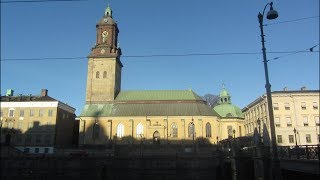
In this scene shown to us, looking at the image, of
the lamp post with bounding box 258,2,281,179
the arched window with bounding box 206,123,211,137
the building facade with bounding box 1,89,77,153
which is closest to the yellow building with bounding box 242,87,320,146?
the arched window with bounding box 206,123,211,137

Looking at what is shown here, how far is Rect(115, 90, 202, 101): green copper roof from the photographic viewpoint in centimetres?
7531

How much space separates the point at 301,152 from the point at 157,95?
185ft

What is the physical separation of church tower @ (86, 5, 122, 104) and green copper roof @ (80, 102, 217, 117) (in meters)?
2.20

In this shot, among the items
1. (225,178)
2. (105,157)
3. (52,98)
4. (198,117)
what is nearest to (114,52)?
(52,98)

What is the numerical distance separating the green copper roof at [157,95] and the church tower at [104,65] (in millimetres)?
2451

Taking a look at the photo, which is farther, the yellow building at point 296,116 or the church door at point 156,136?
the church door at point 156,136

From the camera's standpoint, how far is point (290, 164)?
2072cm

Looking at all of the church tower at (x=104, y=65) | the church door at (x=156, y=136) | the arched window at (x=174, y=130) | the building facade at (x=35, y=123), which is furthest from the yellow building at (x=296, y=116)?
the building facade at (x=35, y=123)

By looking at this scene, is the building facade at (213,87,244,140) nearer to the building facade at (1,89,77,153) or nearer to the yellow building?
the yellow building

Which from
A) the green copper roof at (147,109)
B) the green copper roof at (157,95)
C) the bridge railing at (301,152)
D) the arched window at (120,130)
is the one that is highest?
the green copper roof at (157,95)

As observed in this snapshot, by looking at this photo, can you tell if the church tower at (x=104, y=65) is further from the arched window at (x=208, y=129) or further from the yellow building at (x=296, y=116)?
the yellow building at (x=296, y=116)

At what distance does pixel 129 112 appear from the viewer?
7200 cm

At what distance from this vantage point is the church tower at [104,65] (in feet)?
244

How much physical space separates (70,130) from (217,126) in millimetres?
32187
